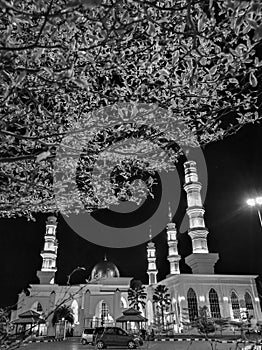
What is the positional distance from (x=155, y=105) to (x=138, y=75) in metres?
0.90

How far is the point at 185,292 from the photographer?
33594mm

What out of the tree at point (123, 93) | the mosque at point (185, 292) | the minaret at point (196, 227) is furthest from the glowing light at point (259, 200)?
Result: the minaret at point (196, 227)

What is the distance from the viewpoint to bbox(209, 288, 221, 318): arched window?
3322 centimetres

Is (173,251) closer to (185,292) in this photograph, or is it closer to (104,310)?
(185,292)

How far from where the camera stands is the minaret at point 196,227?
36.3 metres

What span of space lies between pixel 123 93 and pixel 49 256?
133 feet

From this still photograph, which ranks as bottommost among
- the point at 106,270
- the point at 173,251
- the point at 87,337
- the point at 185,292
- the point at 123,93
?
the point at 87,337

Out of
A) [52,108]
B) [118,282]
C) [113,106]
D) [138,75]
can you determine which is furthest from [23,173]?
[118,282]

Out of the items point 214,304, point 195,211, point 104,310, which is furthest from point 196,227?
point 104,310

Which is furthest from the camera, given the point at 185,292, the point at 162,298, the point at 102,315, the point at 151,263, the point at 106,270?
the point at 151,263

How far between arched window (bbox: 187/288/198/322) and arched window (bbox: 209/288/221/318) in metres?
1.88

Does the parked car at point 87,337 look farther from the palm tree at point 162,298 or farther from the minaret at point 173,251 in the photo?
the minaret at point 173,251

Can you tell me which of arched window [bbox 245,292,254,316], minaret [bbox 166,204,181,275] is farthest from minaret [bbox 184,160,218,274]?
minaret [bbox 166,204,181,275]

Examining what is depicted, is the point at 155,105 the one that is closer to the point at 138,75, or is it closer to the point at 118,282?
the point at 138,75
